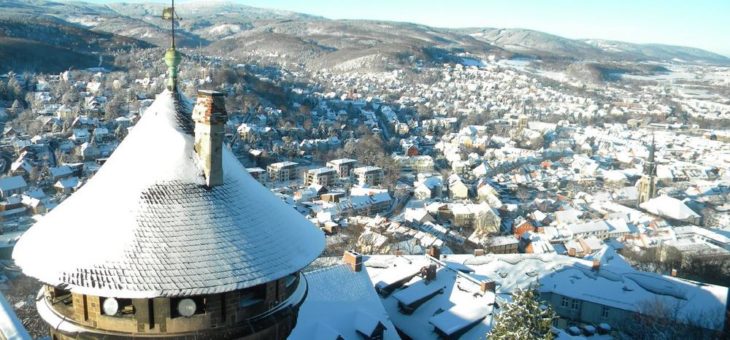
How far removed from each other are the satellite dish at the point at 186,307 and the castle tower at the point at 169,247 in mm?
12

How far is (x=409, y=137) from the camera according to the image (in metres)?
88.2

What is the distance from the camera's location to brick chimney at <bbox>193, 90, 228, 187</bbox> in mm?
7559

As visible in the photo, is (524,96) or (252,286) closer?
(252,286)

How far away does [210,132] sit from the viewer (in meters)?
7.55

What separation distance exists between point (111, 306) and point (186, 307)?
34.8 inches

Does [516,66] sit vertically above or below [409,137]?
above

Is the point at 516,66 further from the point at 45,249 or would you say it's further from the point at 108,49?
the point at 45,249

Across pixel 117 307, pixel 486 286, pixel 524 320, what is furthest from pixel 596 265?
pixel 117 307

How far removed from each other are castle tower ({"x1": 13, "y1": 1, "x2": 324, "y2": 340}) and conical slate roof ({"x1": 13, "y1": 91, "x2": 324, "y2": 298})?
1 cm

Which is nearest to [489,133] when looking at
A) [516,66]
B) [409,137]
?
[409,137]

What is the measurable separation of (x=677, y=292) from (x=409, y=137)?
67186 millimetres

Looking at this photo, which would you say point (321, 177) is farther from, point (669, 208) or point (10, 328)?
point (10, 328)

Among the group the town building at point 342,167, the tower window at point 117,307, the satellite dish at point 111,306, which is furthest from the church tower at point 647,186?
the satellite dish at point 111,306

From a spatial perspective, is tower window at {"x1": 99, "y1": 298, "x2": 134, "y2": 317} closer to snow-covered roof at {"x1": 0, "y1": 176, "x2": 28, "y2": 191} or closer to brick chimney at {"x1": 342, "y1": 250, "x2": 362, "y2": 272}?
brick chimney at {"x1": 342, "y1": 250, "x2": 362, "y2": 272}
